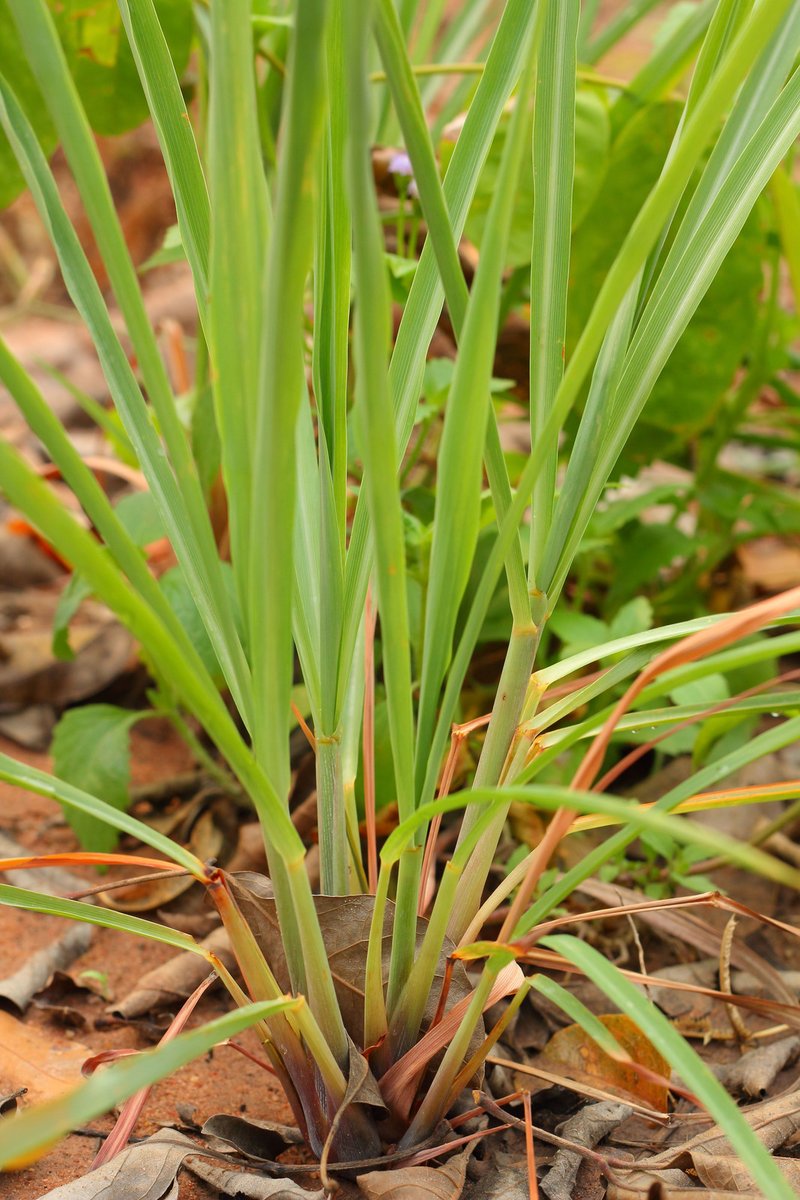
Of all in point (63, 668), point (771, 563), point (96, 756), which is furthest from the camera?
point (771, 563)

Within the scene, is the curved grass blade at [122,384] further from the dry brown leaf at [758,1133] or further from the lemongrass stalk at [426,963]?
the dry brown leaf at [758,1133]

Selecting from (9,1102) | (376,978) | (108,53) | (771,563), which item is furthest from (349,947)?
(771,563)

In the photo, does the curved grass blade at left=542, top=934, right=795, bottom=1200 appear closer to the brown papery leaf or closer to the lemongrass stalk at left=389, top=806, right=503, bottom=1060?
the lemongrass stalk at left=389, top=806, right=503, bottom=1060

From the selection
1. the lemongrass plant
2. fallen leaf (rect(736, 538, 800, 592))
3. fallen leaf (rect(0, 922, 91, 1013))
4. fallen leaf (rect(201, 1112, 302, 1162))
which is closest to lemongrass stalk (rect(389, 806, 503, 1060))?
the lemongrass plant

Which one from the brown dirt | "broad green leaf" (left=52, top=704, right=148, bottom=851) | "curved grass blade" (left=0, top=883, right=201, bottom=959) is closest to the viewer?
"curved grass blade" (left=0, top=883, right=201, bottom=959)

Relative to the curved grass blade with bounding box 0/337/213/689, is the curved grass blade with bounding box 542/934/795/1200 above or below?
below

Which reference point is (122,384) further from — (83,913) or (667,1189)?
(667,1189)

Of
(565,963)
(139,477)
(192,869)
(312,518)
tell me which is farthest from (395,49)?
(139,477)
